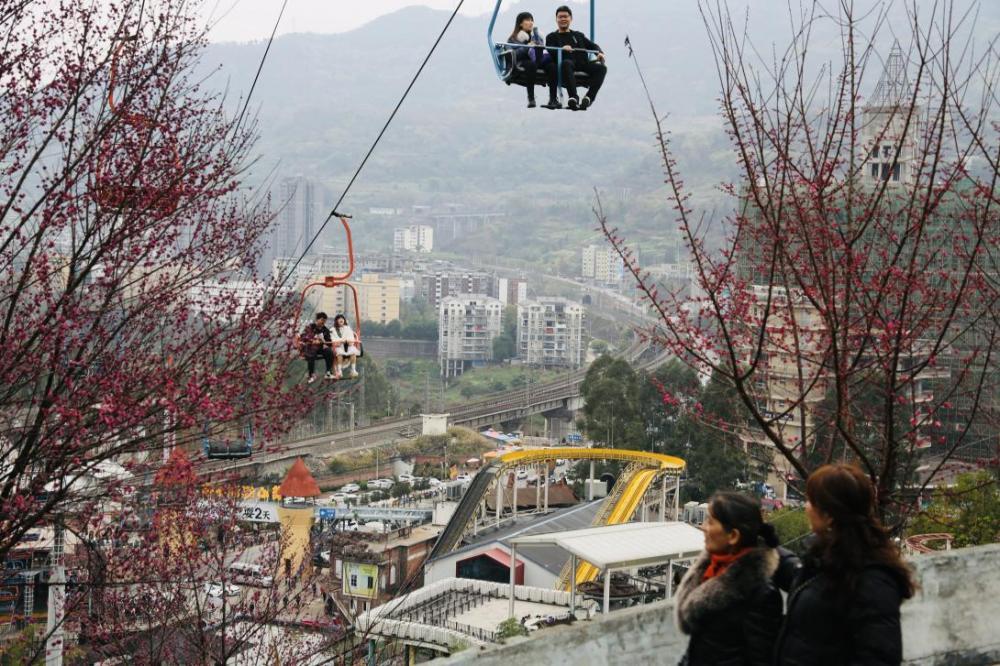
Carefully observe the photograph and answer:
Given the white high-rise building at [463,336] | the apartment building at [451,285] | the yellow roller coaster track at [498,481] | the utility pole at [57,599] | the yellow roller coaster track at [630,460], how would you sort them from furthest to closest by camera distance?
the apartment building at [451,285], the white high-rise building at [463,336], the yellow roller coaster track at [498,481], the yellow roller coaster track at [630,460], the utility pole at [57,599]

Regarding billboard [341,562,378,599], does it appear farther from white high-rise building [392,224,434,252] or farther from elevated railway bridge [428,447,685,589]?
white high-rise building [392,224,434,252]

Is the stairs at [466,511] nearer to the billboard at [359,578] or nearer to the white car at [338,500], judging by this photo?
the billboard at [359,578]

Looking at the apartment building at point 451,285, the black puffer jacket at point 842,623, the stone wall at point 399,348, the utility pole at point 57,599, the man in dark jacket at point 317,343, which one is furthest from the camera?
the apartment building at point 451,285

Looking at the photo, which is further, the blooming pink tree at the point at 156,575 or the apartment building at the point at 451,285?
the apartment building at the point at 451,285

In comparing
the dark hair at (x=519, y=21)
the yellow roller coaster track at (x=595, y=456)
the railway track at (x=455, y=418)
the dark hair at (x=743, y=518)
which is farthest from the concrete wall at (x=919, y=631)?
the railway track at (x=455, y=418)

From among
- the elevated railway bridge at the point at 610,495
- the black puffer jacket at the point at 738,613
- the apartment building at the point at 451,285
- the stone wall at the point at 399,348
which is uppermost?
the black puffer jacket at the point at 738,613

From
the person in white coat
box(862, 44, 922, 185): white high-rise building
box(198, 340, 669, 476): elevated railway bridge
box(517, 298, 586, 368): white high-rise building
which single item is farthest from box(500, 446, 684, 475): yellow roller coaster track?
box(517, 298, 586, 368): white high-rise building
